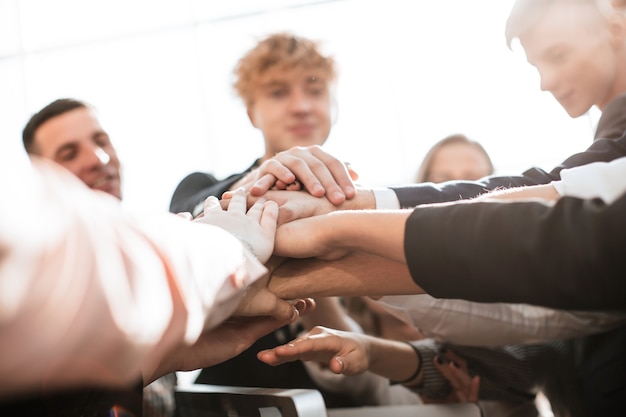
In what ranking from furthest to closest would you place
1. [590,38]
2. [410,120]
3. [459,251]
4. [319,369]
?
[410,120] → [319,369] → [590,38] → [459,251]

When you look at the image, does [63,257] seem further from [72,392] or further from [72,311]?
[72,392]

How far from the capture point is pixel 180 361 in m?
0.78

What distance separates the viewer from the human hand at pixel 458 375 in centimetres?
121

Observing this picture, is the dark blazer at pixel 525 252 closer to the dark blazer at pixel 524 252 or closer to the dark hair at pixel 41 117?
the dark blazer at pixel 524 252

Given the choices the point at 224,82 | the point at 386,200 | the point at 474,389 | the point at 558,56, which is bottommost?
the point at 474,389

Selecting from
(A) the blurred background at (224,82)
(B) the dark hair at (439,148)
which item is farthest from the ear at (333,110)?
(A) the blurred background at (224,82)

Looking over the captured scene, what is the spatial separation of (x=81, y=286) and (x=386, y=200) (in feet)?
2.09

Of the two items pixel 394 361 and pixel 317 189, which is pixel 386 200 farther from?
pixel 394 361

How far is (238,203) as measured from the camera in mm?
842

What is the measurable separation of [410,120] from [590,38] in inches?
87.7

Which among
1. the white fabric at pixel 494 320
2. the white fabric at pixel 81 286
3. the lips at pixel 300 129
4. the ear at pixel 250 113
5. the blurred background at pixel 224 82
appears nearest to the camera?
the white fabric at pixel 81 286

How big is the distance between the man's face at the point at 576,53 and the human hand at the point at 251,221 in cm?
78

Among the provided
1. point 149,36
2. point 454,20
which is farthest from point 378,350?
point 149,36

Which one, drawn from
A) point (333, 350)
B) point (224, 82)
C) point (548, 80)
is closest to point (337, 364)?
point (333, 350)
